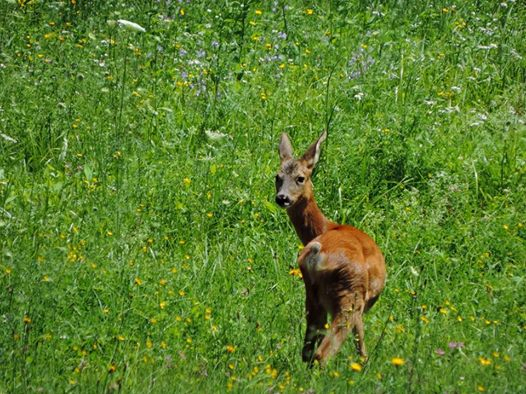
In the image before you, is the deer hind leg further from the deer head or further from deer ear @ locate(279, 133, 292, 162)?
deer ear @ locate(279, 133, 292, 162)

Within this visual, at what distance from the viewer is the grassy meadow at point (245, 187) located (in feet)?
20.1

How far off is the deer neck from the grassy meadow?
302 mm

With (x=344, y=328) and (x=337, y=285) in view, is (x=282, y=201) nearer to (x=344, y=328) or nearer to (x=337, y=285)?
(x=337, y=285)

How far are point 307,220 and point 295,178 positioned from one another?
0.29 meters

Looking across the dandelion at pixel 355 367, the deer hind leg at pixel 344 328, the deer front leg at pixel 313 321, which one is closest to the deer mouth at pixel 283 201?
the deer front leg at pixel 313 321

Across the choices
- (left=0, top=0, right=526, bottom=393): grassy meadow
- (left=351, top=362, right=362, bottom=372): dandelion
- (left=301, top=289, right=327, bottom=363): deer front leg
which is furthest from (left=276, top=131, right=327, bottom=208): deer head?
(left=351, top=362, right=362, bottom=372): dandelion

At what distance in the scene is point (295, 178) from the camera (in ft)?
25.9

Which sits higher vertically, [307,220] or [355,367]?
[355,367]

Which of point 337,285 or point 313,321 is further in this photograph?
point 313,321

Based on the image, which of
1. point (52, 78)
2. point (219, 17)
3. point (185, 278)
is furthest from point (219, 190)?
point (219, 17)

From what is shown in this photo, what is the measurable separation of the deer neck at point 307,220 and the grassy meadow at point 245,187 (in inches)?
11.9

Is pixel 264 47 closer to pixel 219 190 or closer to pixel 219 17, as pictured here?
pixel 219 17

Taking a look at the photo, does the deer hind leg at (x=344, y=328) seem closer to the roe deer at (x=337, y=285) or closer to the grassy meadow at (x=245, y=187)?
the roe deer at (x=337, y=285)

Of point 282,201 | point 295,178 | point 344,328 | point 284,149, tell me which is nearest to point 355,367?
point 344,328
